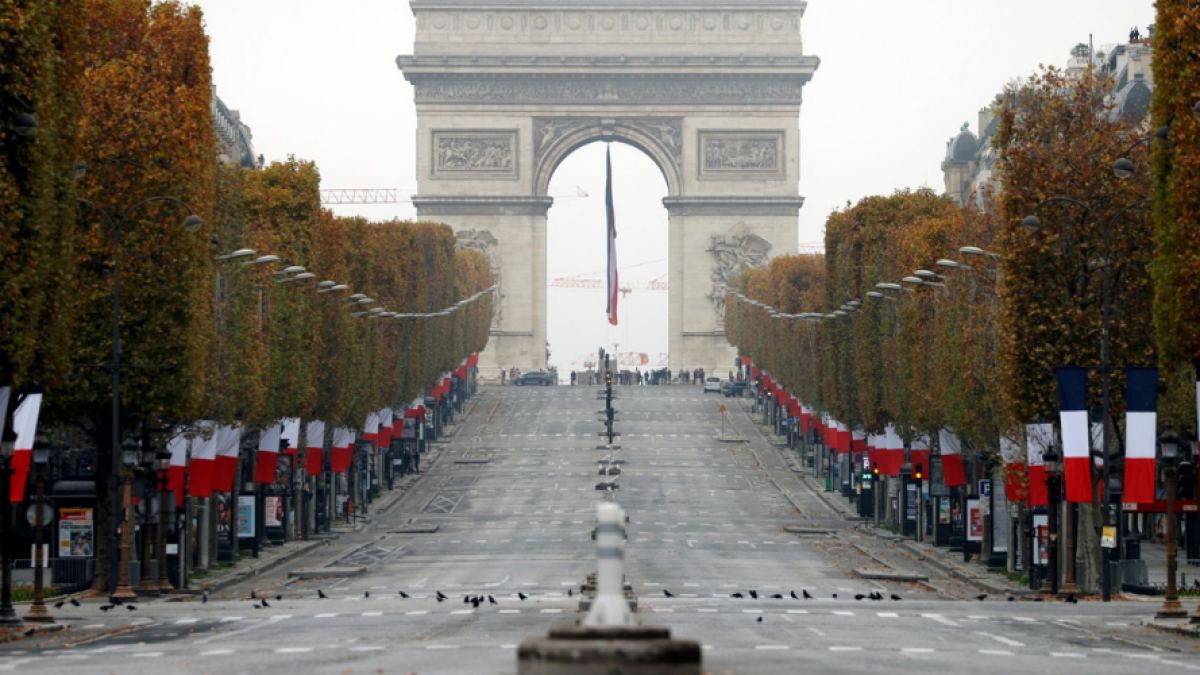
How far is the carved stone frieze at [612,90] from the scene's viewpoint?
169m

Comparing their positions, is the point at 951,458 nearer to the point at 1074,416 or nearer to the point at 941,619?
the point at 1074,416

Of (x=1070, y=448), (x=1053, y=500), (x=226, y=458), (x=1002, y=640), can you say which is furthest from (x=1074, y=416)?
(x=226, y=458)

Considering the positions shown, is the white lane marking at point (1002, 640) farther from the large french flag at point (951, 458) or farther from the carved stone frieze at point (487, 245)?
the carved stone frieze at point (487, 245)

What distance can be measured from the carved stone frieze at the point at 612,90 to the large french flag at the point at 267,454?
10058cm

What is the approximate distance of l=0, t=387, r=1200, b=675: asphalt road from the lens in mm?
29547

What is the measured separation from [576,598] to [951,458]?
24882 mm

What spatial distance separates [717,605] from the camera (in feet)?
147

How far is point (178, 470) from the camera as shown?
56.5m

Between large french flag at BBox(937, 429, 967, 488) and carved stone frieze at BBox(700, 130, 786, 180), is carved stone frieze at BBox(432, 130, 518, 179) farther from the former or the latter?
large french flag at BBox(937, 429, 967, 488)

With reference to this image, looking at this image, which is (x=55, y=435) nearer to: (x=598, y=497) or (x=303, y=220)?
(x=303, y=220)

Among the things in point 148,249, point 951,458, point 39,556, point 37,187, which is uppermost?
point 148,249

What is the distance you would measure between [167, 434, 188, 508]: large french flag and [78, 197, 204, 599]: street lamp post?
3.59 m

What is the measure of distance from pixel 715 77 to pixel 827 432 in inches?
2773

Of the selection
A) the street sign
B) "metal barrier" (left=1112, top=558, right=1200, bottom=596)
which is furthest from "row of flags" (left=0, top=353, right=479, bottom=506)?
"metal barrier" (left=1112, top=558, right=1200, bottom=596)
